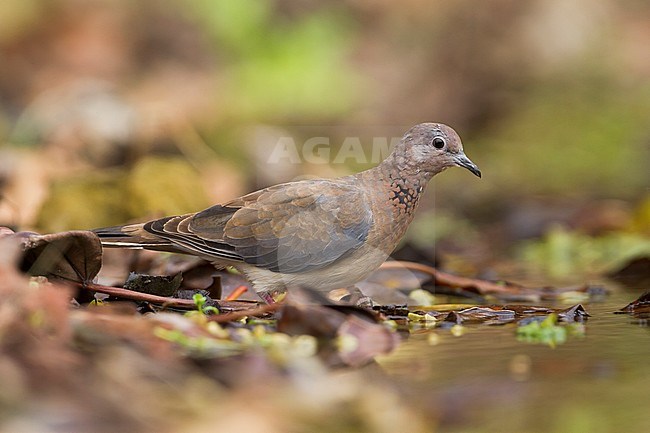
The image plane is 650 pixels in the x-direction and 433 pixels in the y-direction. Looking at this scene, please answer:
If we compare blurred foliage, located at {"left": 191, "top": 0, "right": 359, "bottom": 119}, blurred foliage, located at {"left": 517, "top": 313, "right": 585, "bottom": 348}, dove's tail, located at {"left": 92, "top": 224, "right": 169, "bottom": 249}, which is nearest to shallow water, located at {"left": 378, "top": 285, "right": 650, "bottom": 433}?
blurred foliage, located at {"left": 517, "top": 313, "right": 585, "bottom": 348}

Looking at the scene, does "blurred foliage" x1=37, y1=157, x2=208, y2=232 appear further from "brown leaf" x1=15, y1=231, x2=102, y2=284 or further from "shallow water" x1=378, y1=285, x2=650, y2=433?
"shallow water" x1=378, y1=285, x2=650, y2=433

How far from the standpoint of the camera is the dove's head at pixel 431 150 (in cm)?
489

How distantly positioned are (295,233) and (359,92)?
27.7ft

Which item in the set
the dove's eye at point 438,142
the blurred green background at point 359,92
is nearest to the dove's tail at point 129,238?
the dove's eye at point 438,142

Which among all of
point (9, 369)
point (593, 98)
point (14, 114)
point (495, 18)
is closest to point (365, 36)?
point (495, 18)

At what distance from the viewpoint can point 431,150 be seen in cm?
489

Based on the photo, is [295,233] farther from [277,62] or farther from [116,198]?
[277,62]

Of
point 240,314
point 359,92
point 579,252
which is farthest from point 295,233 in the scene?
point 359,92

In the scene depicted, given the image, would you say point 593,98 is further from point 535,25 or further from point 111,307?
point 111,307

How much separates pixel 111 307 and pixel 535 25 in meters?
11.0

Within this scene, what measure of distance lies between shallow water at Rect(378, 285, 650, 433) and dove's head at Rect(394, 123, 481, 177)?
112 centimetres

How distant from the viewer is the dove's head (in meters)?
4.89

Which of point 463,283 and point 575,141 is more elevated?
point 575,141

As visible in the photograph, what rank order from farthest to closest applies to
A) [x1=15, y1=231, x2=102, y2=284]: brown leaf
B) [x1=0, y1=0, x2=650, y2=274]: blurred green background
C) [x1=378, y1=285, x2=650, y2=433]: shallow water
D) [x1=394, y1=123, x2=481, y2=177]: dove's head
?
[x1=0, y1=0, x2=650, y2=274]: blurred green background
[x1=394, y1=123, x2=481, y2=177]: dove's head
[x1=15, y1=231, x2=102, y2=284]: brown leaf
[x1=378, y1=285, x2=650, y2=433]: shallow water
